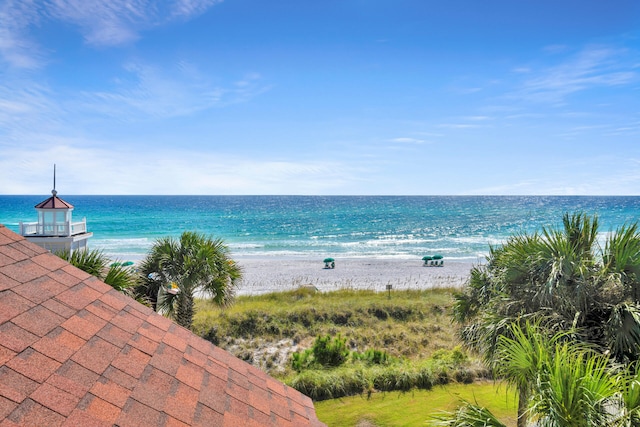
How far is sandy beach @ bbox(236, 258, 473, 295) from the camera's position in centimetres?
3478

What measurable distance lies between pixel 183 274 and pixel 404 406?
8.16 m

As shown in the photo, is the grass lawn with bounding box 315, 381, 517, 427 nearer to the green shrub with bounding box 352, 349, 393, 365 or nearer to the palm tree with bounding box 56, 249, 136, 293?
the green shrub with bounding box 352, 349, 393, 365

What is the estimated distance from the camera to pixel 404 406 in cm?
1248

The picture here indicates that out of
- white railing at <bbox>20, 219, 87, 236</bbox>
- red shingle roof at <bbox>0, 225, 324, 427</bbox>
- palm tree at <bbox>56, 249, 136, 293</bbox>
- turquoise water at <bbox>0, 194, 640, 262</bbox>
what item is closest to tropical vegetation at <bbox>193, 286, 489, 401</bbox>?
palm tree at <bbox>56, 249, 136, 293</bbox>

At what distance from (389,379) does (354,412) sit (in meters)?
2.00

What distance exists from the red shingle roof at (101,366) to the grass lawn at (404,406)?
790 centimetres

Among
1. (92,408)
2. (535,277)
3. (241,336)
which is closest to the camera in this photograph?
(92,408)

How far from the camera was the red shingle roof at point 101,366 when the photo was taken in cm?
256

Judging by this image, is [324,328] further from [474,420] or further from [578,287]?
[474,420]

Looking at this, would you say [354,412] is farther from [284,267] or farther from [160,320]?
[284,267]

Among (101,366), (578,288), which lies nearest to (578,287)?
(578,288)

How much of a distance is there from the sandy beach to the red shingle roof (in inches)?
1084

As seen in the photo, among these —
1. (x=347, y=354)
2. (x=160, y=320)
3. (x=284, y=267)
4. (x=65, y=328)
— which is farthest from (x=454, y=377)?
(x=284, y=267)

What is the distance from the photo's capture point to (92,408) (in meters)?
2.62
